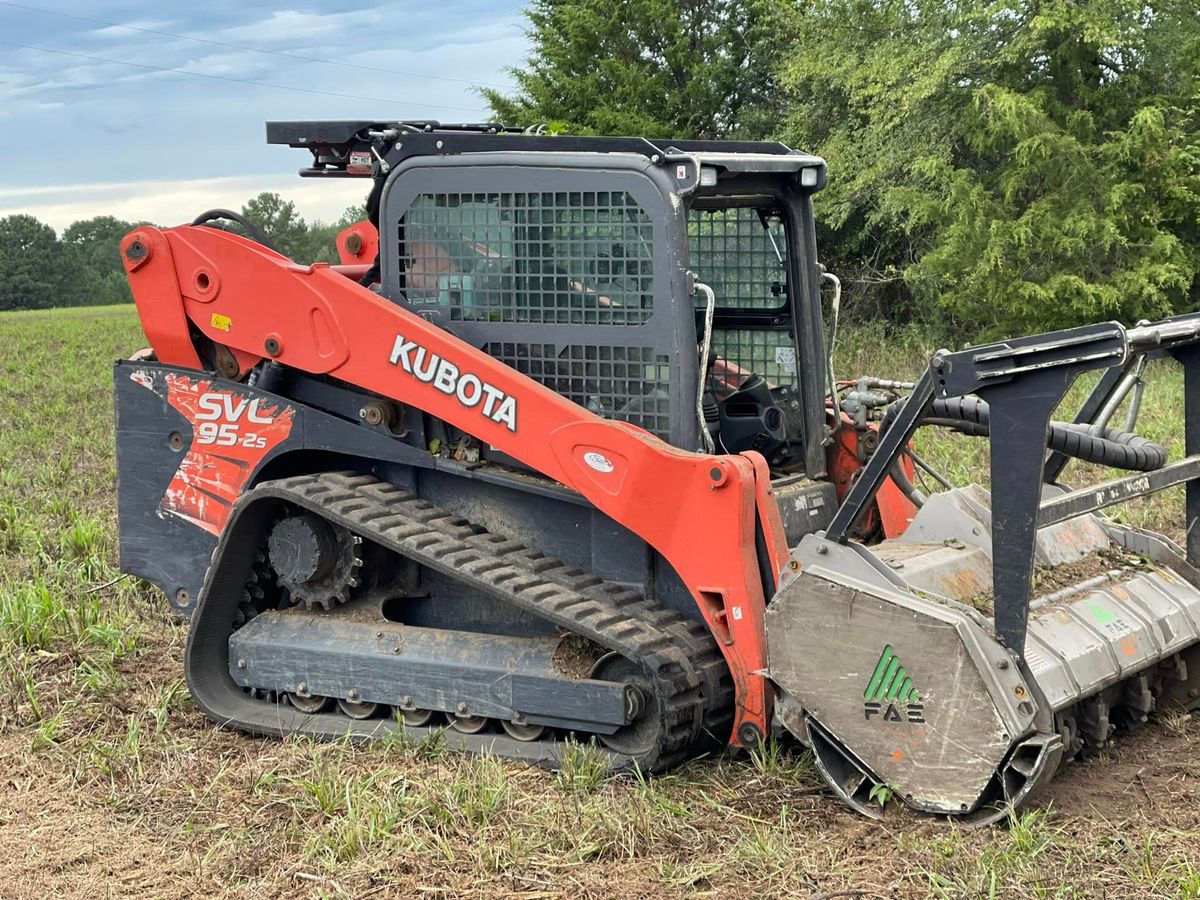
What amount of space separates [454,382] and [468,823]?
158cm

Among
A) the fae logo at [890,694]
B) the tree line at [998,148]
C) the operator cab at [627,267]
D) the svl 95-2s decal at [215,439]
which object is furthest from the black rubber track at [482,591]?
the tree line at [998,148]

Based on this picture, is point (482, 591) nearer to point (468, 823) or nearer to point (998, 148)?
point (468, 823)

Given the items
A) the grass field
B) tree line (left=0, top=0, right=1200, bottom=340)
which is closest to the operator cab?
the grass field

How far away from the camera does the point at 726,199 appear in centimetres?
534

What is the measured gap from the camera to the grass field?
390 cm

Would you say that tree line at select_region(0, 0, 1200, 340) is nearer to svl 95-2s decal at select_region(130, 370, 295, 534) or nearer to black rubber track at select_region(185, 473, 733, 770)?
svl 95-2s decal at select_region(130, 370, 295, 534)

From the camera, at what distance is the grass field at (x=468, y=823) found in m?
3.90

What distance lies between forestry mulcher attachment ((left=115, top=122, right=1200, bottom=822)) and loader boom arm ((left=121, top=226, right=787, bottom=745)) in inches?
0.5

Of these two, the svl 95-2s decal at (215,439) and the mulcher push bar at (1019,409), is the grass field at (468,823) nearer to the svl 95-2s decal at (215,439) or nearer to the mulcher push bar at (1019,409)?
the mulcher push bar at (1019,409)

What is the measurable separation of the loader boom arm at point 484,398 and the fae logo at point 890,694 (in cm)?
42

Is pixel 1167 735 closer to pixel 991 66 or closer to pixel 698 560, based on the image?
pixel 698 560

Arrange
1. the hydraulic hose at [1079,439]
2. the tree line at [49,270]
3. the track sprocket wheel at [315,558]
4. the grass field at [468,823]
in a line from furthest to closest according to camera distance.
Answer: the tree line at [49,270], the track sprocket wheel at [315,558], the hydraulic hose at [1079,439], the grass field at [468,823]

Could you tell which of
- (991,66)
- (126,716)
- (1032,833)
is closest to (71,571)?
(126,716)

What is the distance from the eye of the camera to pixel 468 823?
4.29 metres
